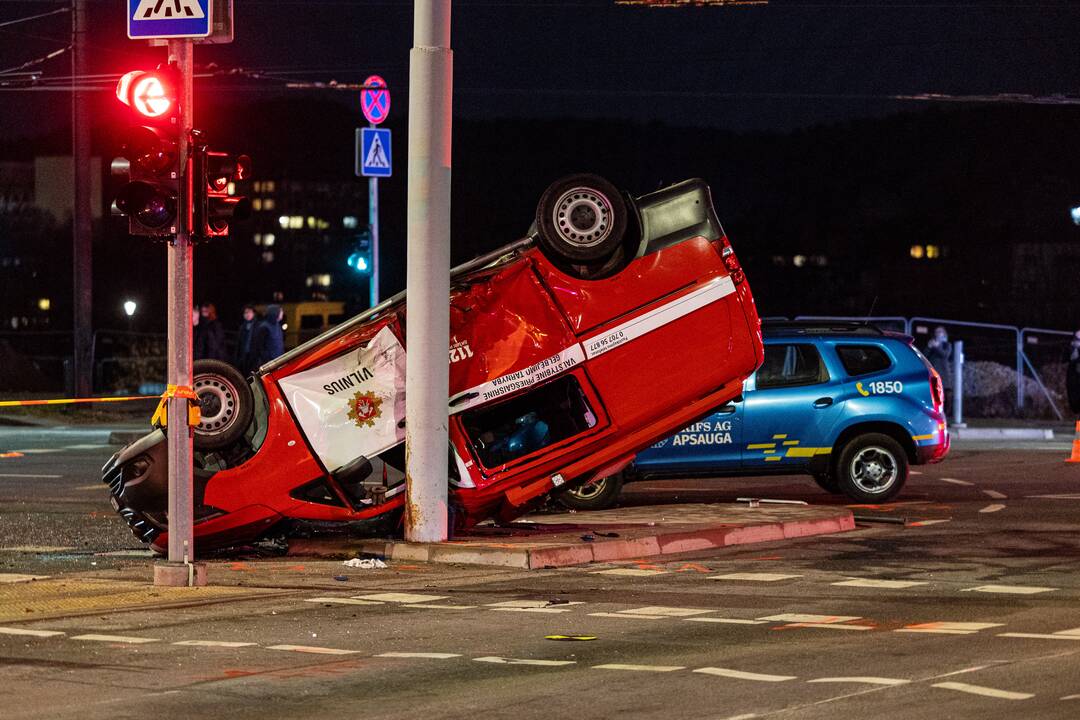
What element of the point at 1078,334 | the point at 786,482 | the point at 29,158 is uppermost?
the point at 29,158

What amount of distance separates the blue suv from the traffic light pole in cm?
581

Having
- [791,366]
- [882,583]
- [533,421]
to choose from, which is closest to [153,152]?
[533,421]

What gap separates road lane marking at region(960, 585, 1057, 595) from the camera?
11188mm

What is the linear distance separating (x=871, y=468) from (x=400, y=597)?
Answer: 25.8 ft

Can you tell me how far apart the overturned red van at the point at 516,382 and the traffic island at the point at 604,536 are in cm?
32

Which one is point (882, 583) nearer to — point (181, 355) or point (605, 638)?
point (605, 638)

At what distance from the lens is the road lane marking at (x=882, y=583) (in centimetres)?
1159

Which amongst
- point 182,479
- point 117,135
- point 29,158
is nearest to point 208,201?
point 117,135

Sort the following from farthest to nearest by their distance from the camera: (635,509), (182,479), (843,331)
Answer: (843,331)
(635,509)
(182,479)

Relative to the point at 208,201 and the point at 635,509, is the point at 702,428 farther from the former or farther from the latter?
the point at 208,201

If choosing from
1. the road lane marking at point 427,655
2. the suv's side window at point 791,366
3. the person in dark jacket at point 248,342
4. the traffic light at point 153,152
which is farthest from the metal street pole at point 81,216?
the road lane marking at point 427,655

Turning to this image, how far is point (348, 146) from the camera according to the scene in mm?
104688

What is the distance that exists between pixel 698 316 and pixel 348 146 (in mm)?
92498

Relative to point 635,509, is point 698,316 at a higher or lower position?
higher
